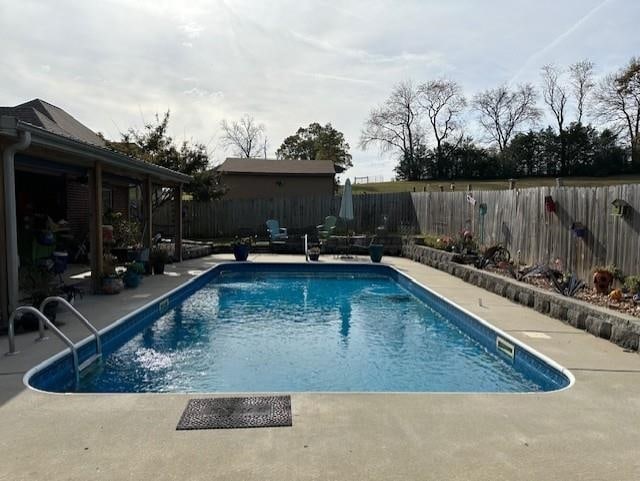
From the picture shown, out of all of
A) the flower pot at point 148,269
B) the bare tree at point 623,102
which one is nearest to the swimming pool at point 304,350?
the flower pot at point 148,269

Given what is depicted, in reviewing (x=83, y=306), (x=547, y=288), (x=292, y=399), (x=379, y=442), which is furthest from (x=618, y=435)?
(x=83, y=306)

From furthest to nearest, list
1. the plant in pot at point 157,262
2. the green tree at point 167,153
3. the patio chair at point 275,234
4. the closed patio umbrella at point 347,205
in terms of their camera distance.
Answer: the green tree at point 167,153 < the patio chair at point 275,234 < the closed patio umbrella at point 347,205 < the plant in pot at point 157,262

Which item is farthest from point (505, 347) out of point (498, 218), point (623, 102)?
point (623, 102)

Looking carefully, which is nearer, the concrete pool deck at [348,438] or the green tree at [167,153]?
the concrete pool deck at [348,438]

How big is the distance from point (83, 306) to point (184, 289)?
244 cm

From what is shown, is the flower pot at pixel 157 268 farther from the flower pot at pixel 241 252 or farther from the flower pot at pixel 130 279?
the flower pot at pixel 241 252

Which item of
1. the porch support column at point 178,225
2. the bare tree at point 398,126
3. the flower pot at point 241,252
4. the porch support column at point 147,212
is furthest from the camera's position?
the bare tree at point 398,126

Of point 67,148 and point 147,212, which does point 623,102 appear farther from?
point 67,148

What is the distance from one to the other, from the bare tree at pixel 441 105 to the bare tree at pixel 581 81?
8641 millimetres

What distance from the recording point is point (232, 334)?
22.5 feet

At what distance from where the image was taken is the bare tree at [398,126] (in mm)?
42594

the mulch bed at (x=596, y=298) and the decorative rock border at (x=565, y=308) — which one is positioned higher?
the mulch bed at (x=596, y=298)

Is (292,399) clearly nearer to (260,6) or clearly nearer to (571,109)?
(260,6)

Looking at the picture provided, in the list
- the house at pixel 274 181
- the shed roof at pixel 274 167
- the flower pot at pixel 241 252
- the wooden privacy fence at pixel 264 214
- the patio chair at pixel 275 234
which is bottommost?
the flower pot at pixel 241 252
